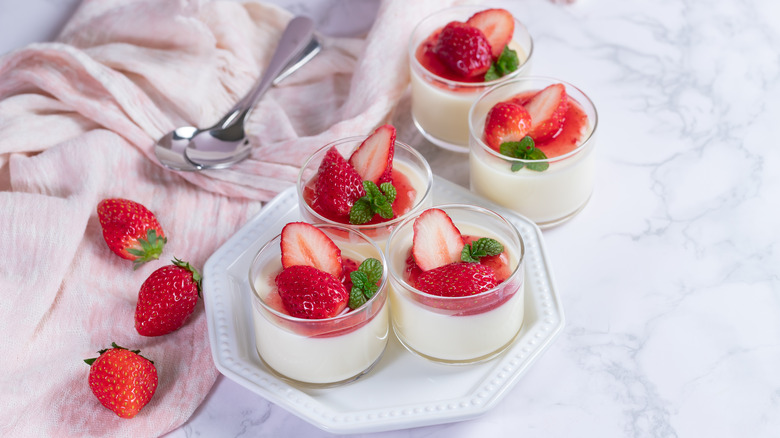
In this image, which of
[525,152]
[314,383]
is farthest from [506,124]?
[314,383]

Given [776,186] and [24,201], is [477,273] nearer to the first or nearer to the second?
[776,186]

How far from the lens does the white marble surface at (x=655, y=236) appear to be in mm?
1535

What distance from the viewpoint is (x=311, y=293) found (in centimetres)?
142

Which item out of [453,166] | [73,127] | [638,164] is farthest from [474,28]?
[73,127]

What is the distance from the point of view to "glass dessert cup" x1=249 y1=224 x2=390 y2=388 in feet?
4.72

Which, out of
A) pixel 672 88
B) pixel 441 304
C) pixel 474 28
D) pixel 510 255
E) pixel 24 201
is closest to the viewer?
pixel 441 304

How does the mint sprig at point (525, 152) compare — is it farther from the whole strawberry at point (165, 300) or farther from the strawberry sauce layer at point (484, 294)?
the whole strawberry at point (165, 300)

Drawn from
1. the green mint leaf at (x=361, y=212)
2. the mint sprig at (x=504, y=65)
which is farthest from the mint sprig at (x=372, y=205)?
the mint sprig at (x=504, y=65)

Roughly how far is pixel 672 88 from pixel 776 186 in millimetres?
394

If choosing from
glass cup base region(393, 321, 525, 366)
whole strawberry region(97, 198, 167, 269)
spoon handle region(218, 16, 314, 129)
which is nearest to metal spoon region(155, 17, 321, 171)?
spoon handle region(218, 16, 314, 129)

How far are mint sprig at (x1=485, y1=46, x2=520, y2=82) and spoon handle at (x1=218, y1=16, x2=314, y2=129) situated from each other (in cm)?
54

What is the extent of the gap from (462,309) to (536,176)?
0.43 meters

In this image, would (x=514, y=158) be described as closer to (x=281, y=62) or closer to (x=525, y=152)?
(x=525, y=152)

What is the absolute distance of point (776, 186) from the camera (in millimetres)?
1908
